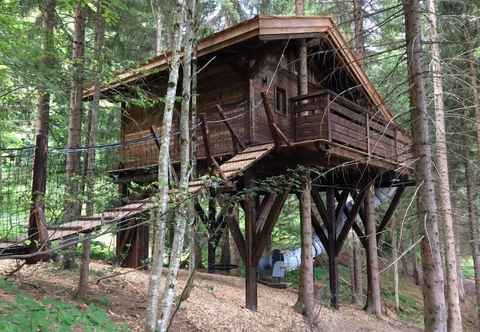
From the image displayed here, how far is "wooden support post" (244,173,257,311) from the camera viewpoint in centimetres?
816

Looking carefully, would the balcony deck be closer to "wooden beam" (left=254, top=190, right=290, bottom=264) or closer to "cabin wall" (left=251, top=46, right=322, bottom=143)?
"cabin wall" (left=251, top=46, right=322, bottom=143)

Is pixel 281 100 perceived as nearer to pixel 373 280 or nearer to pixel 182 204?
pixel 373 280

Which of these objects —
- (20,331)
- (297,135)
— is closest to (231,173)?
(297,135)

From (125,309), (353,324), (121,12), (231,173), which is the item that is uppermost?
(121,12)

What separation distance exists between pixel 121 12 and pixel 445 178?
347 inches

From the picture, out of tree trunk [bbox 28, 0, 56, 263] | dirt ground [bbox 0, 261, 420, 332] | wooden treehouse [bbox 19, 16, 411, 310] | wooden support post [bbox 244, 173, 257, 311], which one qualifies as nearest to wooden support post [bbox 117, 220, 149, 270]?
wooden treehouse [bbox 19, 16, 411, 310]

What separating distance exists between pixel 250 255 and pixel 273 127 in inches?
110

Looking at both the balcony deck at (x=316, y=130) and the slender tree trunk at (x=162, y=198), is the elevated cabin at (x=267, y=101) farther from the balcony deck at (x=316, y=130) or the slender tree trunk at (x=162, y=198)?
the slender tree trunk at (x=162, y=198)

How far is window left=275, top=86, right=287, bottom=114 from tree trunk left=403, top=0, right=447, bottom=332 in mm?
5297

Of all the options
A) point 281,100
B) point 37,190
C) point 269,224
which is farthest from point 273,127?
point 37,190

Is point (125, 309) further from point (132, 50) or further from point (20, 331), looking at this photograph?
point (132, 50)

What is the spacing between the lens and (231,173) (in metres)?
6.91

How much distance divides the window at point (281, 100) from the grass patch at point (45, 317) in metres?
6.86

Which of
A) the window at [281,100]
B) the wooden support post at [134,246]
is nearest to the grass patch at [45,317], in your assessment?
the wooden support post at [134,246]
